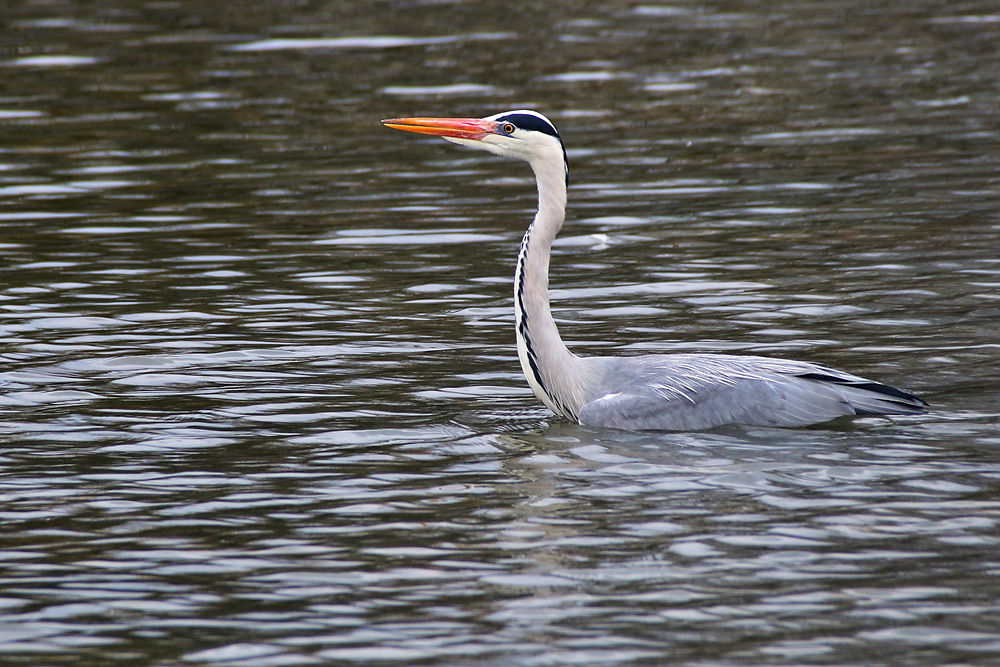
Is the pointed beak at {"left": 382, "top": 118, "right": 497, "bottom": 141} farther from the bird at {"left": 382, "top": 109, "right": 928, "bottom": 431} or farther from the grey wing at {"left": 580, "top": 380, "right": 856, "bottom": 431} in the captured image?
the grey wing at {"left": 580, "top": 380, "right": 856, "bottom": 431}

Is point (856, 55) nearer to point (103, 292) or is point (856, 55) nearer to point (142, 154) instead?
point (142, 154)

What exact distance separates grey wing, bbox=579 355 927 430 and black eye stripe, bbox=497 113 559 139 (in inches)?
65.9

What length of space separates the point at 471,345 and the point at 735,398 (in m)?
2.78

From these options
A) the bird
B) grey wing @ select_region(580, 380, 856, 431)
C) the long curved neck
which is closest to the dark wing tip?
the bird

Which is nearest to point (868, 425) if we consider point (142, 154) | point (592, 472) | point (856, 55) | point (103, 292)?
point (592, 472)

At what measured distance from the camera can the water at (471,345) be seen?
21.5 ft

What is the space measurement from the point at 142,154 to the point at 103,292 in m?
6.18

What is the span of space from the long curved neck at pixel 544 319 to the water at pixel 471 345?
25 centimetres

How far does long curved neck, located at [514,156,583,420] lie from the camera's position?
30.8ft

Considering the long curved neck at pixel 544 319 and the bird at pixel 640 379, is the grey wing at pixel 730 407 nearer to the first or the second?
the bird at pixel 640 379

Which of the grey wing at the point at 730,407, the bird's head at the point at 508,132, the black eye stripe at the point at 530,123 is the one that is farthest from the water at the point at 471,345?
the black eye stripe at the point at 530,123

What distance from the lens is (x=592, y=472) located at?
331 inches

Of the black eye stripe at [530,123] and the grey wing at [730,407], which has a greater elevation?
the black eye stripe at [530,123]

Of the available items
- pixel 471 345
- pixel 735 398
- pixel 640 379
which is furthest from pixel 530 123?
pixel 471 345
